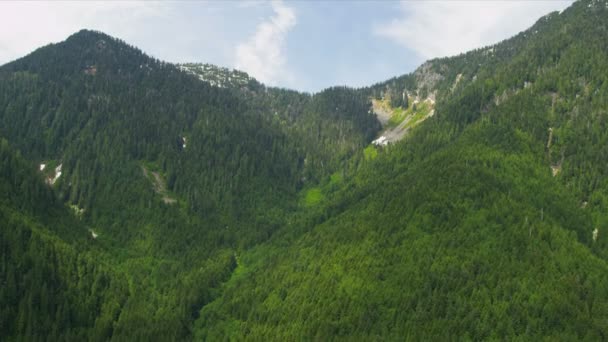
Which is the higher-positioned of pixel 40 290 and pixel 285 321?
pixel 40 290

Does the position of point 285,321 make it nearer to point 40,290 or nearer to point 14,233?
point 40,290

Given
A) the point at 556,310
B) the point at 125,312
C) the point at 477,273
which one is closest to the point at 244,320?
the point at 125,312

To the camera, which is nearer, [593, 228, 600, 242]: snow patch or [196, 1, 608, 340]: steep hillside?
[196, 1, 608, 340]: steep hillside

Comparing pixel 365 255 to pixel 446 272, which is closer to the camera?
pixel 446 272

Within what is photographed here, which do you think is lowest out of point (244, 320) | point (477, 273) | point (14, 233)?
point (244, 320)

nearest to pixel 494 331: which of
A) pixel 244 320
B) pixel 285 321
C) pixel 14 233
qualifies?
pixel 285 321

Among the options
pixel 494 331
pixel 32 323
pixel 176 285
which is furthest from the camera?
pixel 176 285

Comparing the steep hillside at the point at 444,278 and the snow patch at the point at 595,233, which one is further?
the snow patch at the point at 595,233

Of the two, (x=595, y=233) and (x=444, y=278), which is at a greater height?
(x=595, y=233)

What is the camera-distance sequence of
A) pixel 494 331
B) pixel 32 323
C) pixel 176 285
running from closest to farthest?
pixel 494 331, pixel 32 323, pixel 176 285

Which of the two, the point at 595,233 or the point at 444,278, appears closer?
the point at 444,278
